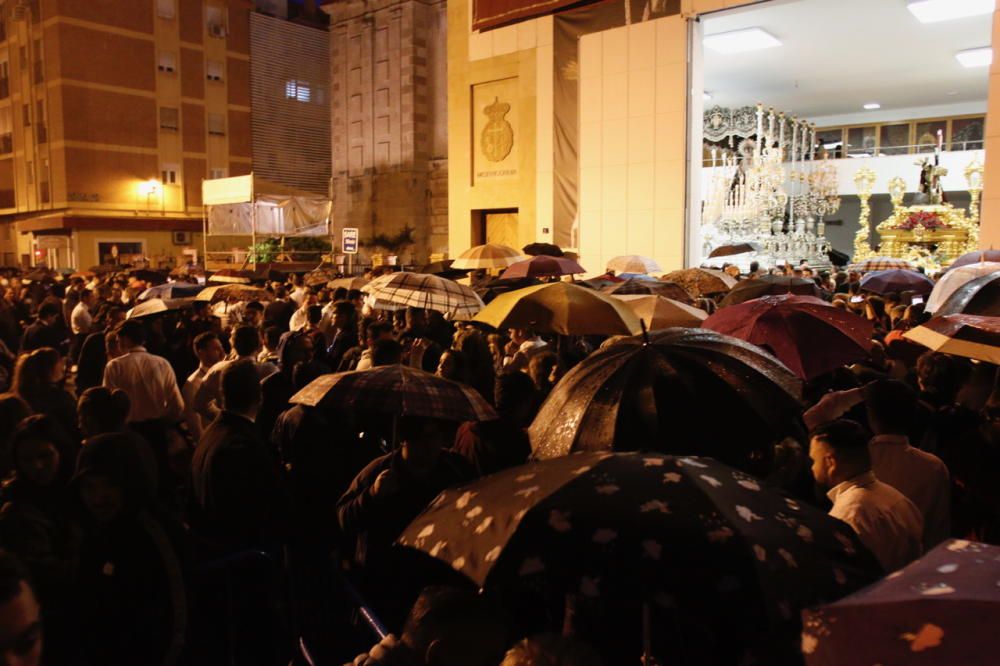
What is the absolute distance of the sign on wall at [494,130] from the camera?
2131 cm

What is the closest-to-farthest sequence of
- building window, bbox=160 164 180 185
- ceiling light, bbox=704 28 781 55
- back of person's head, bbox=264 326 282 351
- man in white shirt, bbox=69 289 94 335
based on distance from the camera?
back of person's head, bbox=264 326 282 351
man in white shirt, bbox=69 289 94 335
ceiling light, bbox=704 28 781 55
building window, bbox=160 164 180 185

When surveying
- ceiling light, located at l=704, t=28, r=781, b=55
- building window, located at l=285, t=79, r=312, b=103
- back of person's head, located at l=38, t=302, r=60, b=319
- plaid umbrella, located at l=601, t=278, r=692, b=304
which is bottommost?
back of person's head, located at l=38, t=302, r=60, b=319

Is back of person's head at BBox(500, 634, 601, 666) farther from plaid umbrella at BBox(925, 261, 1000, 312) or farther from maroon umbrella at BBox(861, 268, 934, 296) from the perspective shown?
maroon umbrella at BBox(861, 268, 934, 296)

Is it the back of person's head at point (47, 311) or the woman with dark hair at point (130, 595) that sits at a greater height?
the back of person's head at point (47, 311)

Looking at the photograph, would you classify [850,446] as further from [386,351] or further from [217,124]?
[217,124]

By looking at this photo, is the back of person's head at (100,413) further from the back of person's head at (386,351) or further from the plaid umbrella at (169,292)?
the plaid umbrella at (169,292)

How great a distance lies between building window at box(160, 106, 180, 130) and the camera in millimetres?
42594

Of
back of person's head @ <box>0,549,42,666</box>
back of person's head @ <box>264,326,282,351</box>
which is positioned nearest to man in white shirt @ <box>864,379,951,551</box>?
back of person's head @ <box>0,549,42,666</box>

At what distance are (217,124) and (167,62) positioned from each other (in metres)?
4.00

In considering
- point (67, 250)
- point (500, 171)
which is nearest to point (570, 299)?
point (500, 171)

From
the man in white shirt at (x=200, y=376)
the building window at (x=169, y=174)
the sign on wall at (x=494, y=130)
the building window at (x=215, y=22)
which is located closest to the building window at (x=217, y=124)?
the building window at (x=169, y=174)

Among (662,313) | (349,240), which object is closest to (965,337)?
(662,313)

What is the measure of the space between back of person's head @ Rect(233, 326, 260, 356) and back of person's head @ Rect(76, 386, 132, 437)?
175 cm

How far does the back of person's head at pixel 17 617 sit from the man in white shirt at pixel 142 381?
4.31m
